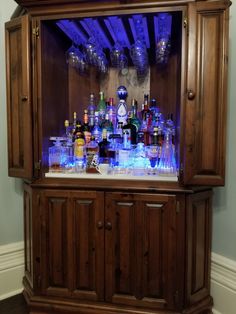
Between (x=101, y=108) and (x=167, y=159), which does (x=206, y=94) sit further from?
(x=101, y=108)

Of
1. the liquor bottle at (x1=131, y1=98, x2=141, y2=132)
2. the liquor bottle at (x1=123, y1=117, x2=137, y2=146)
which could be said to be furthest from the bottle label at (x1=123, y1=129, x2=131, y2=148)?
the liquor bottle at (x1=131, y1=98, x2=141, y2=132)

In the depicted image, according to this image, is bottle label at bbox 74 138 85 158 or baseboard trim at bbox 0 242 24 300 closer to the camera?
bottle label at bbox 74 138 85 158

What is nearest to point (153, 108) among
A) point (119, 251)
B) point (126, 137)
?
point (126, 137)

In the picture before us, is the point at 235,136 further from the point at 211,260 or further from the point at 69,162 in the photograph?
the point at 69,162

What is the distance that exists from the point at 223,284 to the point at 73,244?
1.01m

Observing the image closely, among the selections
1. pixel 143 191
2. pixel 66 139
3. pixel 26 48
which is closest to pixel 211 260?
pixel 143 191

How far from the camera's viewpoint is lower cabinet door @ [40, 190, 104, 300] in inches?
62.9

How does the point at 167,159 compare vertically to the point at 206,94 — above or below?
below

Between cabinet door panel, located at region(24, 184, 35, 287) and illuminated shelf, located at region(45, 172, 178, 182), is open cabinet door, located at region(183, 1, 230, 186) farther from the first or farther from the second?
cabinet door panel, located at region(24, 184, 35, 287)

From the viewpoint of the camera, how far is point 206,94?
4.59ft

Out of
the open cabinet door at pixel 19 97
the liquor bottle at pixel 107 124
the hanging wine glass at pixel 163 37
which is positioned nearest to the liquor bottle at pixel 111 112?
the liquor bottle at pixel 107 124

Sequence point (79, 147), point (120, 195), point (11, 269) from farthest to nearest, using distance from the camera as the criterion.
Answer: point (11, 269)
point (79, 147)
point (120, 195)

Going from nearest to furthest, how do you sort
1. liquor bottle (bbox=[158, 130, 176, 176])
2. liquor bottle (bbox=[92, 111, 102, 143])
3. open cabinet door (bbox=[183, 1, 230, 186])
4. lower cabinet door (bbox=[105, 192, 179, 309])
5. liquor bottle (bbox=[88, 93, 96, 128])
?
open cabinet door (bbox=[183, 1, 230, 186]), lower cabinet door (bbox=[105, 192, 179, 309]), liquor bottle (bbox=[158, 130, 176, 176]), liquor bottle (bbox=[92, 111, 102, 143]), liquor bottle (bbox=[88, 93, 96, 128])

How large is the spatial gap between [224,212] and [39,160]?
1.25 metres
